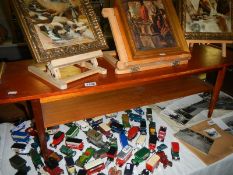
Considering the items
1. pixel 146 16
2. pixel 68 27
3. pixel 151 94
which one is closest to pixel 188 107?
pixel 151 94

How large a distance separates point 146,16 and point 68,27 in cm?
44

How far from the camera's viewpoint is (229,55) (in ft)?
4.95

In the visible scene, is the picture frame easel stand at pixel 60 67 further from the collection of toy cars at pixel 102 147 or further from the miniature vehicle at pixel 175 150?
the miniature vehicle at pixel 175 150

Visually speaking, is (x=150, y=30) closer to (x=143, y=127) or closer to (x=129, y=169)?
(x=143, y=127)

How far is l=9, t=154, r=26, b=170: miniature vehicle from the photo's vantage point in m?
1.16

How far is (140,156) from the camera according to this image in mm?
1270

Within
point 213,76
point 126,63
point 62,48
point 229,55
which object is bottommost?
point 213,76

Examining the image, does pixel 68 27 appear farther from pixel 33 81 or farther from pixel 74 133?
pixel 74 133

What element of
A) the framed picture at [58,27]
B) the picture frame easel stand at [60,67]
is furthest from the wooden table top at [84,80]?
the framed picture at [58,27]

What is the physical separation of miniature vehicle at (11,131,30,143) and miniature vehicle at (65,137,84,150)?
10.3 inches

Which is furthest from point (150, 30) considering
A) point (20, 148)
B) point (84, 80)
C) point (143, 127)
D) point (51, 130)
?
point (20, 148)

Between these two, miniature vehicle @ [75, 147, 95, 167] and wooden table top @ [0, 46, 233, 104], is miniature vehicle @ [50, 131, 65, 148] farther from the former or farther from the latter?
wooden table top @ [0, 46, 233, 104]

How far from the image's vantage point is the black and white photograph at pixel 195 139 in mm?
1394

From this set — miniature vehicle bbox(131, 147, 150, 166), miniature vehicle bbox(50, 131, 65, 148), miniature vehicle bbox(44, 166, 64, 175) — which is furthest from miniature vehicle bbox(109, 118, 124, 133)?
miniature vehicle bbox(44, 166, 64, 175)
